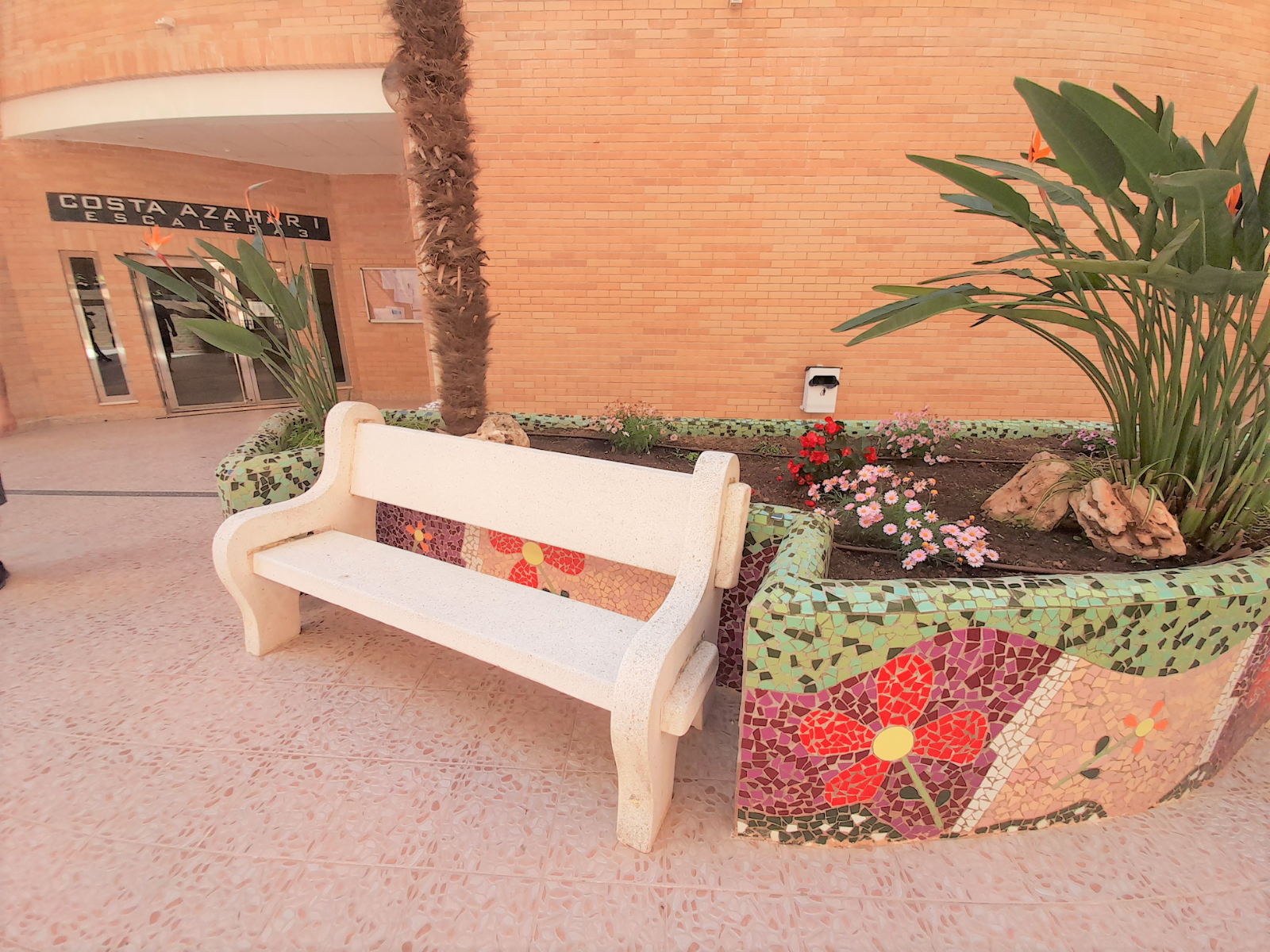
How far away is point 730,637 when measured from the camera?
2.38 meters

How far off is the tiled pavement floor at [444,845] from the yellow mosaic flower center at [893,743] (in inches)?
14.2

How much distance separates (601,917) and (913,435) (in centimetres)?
311

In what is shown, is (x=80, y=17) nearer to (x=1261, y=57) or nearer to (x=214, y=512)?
(x=214, y=512)

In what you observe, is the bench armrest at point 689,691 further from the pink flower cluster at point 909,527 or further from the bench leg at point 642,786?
the pink flower cluster at point 909,527

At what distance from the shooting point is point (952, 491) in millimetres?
3109

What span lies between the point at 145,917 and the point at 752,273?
5.51 m

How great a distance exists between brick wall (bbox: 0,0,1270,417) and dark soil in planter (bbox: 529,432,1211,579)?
1.70 metres

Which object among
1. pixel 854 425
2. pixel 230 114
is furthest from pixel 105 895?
pixel 230 114

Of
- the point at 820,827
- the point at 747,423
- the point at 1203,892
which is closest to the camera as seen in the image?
the point at 1203,892

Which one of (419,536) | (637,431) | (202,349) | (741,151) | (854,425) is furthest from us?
(202,349)

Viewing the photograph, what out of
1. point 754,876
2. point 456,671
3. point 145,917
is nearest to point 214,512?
point 456,671

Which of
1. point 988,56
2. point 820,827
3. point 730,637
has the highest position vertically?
point 988,56

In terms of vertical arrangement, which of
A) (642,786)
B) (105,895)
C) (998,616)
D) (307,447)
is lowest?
(105,895)

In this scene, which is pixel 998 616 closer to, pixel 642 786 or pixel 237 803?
pixel 642 786
